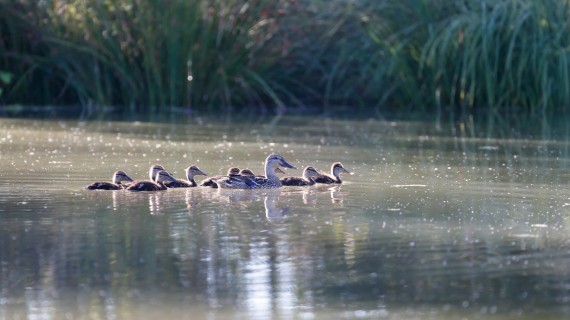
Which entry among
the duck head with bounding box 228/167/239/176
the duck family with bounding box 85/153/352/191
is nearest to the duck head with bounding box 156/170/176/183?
the duck family with bounding box 85/153/352/191

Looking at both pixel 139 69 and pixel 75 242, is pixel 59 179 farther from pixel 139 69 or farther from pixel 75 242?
pixel 139 69

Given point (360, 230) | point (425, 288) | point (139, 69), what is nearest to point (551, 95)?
point (139, 69)

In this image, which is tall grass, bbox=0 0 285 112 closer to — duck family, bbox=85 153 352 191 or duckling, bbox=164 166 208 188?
duck family, bbox=85 153 352 191

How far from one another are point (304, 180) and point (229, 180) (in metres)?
0.80

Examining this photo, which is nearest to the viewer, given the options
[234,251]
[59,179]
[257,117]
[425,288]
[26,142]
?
[425,288]

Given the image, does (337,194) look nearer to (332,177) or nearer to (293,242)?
(332,177)

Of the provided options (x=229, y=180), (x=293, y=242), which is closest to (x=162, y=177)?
(x=229, y=180)

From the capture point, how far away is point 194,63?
21.0 metres

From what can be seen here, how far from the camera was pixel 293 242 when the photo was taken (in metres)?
7.80

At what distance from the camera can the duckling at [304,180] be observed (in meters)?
10.8

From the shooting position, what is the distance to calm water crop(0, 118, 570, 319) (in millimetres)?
6285

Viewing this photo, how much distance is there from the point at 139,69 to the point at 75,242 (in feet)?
44.9

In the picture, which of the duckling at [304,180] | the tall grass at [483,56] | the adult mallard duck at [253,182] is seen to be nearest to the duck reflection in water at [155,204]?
the adult mallard duck at [253,182]

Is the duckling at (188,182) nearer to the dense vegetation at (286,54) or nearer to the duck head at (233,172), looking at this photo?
the duck head at (233,172)
